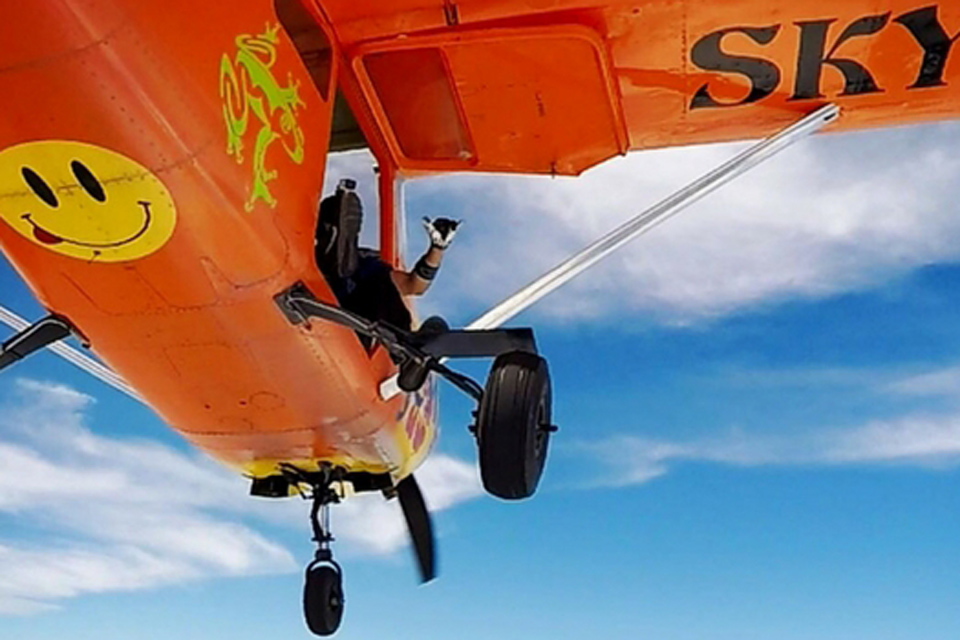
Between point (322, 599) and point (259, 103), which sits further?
point (322, 599)

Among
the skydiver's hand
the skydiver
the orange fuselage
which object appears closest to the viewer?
the orange fuselage

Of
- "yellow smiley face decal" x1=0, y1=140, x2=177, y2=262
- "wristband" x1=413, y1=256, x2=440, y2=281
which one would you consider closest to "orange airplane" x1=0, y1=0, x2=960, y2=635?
"yellow smiley face decal" x1=0, y1=140, x2=177, y2=262

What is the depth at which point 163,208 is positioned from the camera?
358cm

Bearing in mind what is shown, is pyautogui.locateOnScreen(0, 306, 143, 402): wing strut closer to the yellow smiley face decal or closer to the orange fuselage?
the orange fuselage

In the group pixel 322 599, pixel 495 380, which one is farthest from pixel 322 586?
pixel 495 380

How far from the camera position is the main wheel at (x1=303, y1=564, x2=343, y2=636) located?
615 centimetres

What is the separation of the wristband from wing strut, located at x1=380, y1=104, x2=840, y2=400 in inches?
22.7

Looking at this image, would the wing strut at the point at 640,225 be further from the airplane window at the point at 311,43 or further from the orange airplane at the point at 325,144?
the airplane window at the point at 311,43

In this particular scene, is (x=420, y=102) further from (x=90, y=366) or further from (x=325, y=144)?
(x=90, y=366)

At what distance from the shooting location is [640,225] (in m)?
4.81

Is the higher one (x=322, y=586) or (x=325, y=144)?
(x=325, y=144)

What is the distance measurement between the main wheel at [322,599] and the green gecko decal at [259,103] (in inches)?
118

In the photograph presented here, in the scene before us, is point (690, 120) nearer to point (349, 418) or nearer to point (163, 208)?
point (349, 418)

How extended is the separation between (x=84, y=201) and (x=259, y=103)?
2.37 ft
